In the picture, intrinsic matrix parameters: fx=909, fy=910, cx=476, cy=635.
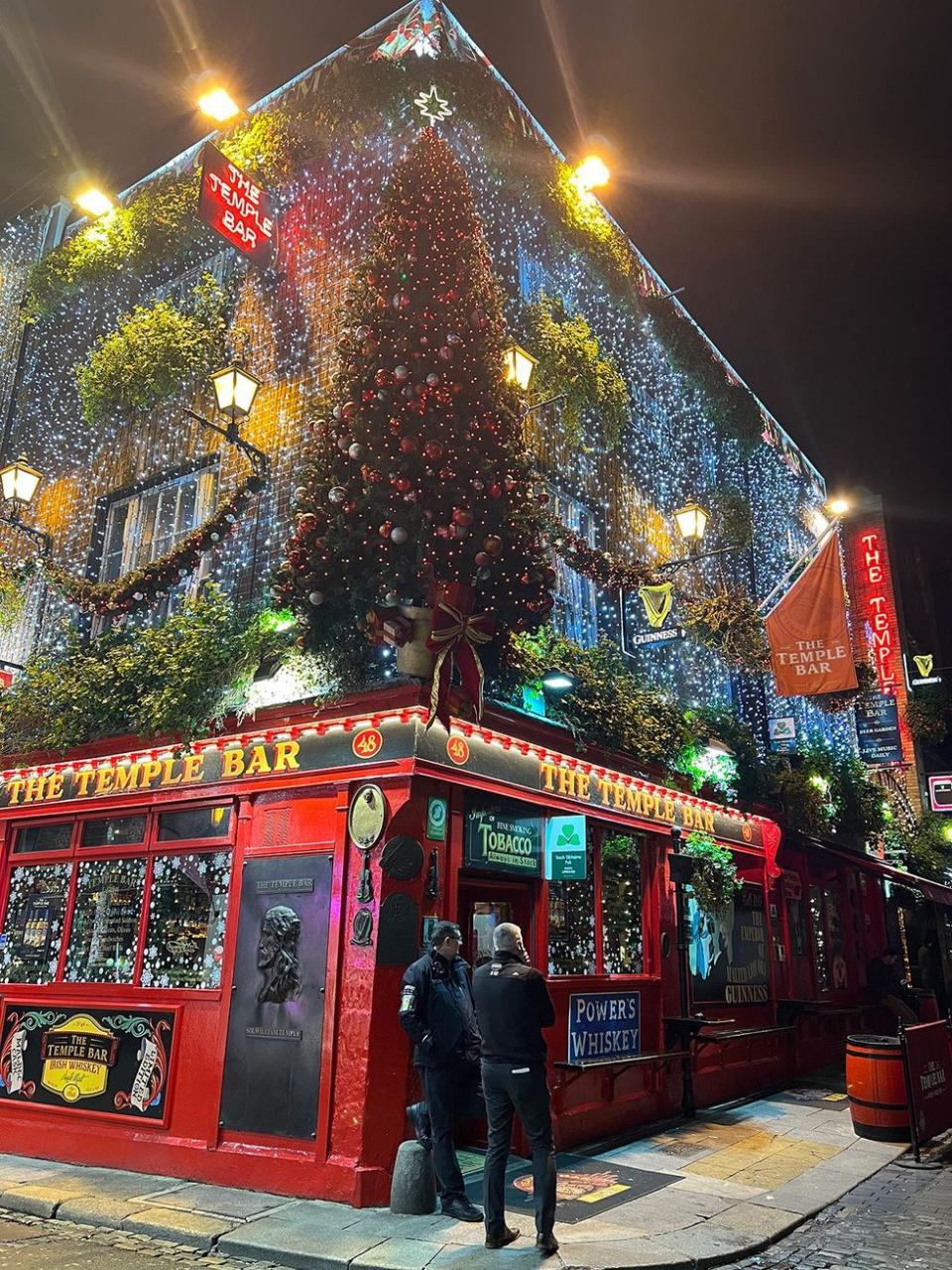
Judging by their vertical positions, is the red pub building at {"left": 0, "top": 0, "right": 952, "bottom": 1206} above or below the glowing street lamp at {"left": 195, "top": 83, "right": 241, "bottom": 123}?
below

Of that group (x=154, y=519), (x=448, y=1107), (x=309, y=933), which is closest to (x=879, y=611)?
(x=154, y=519)

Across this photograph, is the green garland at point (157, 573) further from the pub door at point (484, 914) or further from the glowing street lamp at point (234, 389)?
the pub door at point (484, 914)

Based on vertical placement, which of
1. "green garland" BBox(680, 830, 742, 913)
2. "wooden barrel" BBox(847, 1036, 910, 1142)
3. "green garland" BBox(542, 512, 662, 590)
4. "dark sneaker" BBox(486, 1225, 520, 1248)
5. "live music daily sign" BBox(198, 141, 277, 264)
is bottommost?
"dark sneaker" BBox(486, 1225, 520, 1248)

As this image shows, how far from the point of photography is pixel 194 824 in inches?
369

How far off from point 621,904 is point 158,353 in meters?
9.28

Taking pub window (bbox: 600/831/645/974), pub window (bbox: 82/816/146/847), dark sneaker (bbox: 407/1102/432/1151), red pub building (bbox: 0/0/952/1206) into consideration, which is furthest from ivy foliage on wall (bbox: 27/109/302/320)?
dark sneaker (bbox: 407/1102/432/1151)

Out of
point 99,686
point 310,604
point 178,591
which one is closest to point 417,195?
point 310,604

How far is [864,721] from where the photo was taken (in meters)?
20.7

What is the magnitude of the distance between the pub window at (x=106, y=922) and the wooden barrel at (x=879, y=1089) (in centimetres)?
769

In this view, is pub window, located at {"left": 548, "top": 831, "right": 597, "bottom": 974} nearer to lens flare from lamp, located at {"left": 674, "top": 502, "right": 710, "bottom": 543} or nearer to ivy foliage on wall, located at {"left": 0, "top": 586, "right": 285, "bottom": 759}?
ivy foliage on wall, located at {"left": 0, "top": 586, "right": 285, "bottom": 759}

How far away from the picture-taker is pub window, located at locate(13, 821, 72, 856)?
1045 cm

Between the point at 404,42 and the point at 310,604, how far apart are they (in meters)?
7.55

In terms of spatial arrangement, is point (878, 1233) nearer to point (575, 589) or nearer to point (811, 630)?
point (575, 589)

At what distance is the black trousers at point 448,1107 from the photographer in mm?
6734
